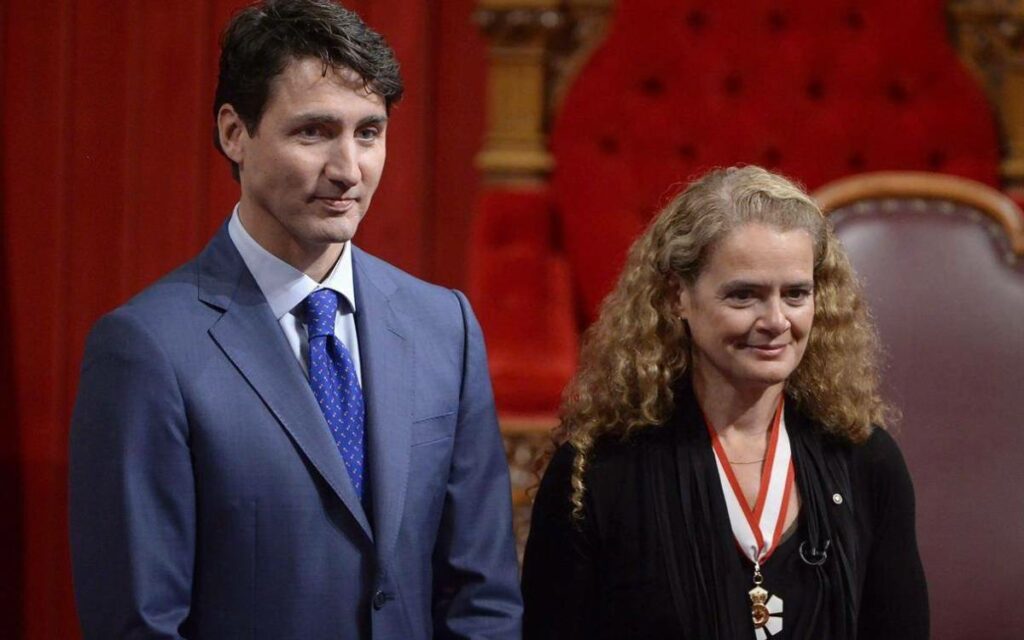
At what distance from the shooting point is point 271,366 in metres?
1.46

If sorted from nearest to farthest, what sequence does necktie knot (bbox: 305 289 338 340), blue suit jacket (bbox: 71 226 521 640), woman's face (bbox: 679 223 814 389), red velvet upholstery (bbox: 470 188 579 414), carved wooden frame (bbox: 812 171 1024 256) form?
blue suit jacket (bbox: 71 226 521 640) → necktie knot (bbox: 305 289 338 340) → woman's face (bbox: 679 223 814 389) → carved wooden frame (bbox: 812 171 1024 256) → red velvet upholstery (bbox: 470 188 579 414)

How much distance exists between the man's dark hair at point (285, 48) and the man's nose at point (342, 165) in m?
0.07

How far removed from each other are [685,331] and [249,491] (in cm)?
58

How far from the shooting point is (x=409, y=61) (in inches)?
120

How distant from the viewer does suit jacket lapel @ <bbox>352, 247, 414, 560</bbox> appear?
1.46 metres

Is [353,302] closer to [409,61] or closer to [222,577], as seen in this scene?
[222,577]

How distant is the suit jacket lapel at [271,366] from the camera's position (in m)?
1.43

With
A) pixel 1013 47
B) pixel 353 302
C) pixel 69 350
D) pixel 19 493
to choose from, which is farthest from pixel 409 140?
pixel 353 302

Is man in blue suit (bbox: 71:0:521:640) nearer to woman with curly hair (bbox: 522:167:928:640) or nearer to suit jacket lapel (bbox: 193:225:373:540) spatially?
suit jacket lapel (bbox: 193:225:373:540)

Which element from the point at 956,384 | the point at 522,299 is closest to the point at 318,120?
the point at 956,384

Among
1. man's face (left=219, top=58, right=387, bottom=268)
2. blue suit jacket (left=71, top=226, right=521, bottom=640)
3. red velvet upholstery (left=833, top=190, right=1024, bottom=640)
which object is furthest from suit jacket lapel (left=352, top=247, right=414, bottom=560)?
red velvet upholstery (left=833, top=190, right=1024, bottom=640)

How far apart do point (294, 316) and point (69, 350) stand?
157 centimetres

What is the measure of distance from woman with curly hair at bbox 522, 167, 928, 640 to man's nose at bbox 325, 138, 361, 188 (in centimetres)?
42

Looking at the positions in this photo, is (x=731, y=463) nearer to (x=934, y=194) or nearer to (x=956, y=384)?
(x=956, y=384)
